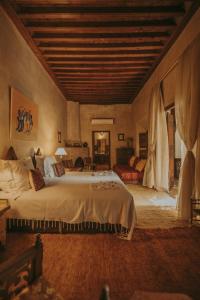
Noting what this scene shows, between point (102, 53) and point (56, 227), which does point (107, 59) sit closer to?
point (102, 53)

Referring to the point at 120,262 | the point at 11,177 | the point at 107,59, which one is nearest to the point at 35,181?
the point at 11,177

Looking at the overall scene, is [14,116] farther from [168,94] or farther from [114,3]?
[168,94]

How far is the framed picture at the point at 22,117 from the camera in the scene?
3.36 metres

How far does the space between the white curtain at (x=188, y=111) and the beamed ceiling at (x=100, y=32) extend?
67 cm

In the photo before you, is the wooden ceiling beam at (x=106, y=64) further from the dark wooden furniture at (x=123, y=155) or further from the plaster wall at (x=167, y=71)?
the dark wooden furniture at (x=123, y=155)

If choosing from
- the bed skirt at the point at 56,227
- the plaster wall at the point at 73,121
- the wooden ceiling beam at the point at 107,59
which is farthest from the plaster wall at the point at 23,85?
the plaster wall at the point at 73,121

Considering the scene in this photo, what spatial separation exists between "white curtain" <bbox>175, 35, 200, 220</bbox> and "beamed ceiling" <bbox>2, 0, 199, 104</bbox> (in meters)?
0.67

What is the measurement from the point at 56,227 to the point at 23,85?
264 cm

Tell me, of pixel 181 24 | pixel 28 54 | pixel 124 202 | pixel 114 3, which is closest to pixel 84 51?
pixel 28 54

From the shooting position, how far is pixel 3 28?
Answer: 3088 mm

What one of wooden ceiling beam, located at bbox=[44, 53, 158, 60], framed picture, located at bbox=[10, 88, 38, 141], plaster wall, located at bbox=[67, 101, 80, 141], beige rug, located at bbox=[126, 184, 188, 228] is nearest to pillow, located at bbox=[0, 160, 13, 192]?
framed picture, located at bbox=[10, 88, 38, 141]

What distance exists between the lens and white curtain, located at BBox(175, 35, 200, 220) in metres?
3.01

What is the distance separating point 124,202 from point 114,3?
9.36ft

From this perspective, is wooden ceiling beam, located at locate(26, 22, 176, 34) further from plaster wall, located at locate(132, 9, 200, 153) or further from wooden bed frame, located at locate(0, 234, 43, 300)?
wooden bed frame, located at locate(0, 234, 43, 300)
